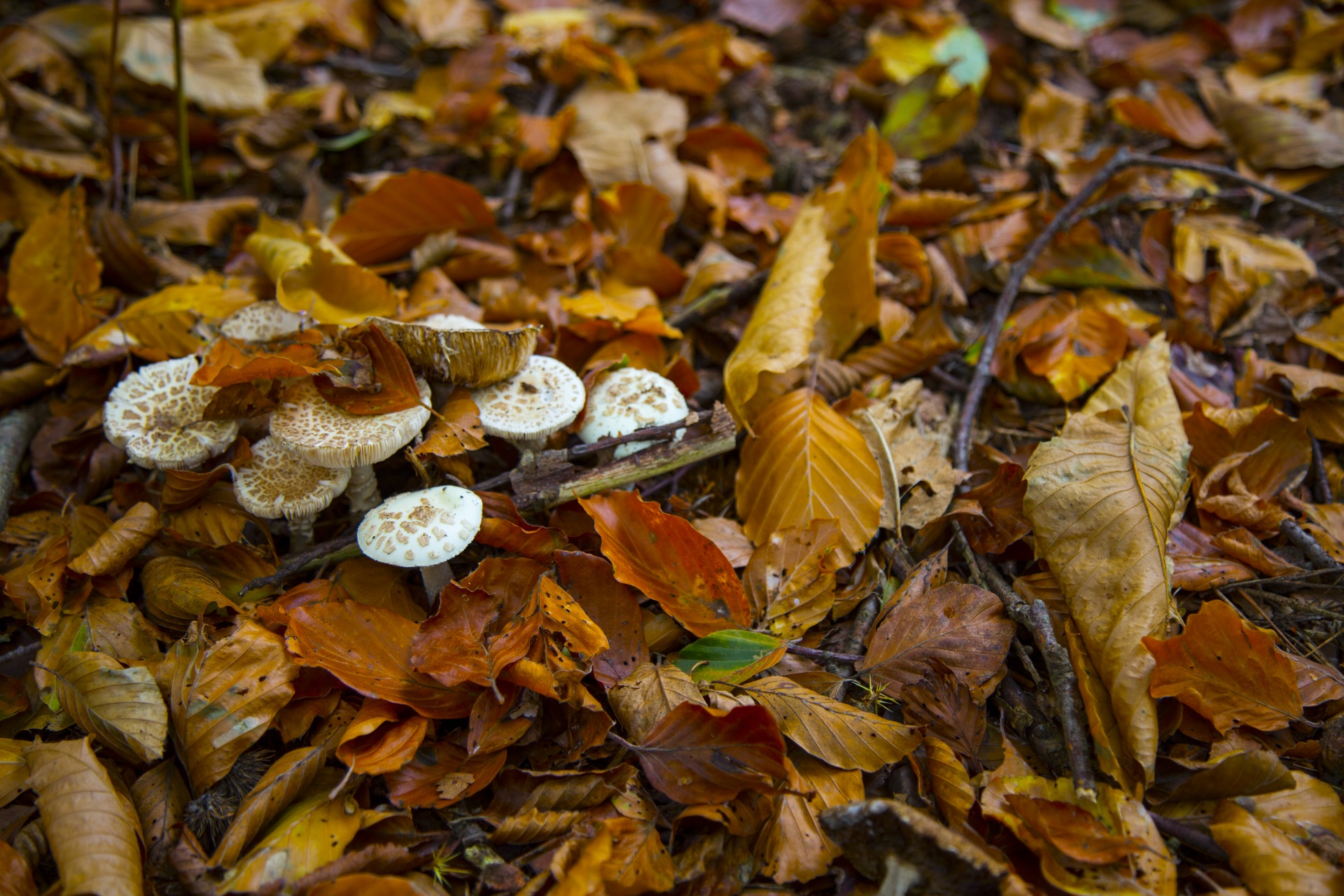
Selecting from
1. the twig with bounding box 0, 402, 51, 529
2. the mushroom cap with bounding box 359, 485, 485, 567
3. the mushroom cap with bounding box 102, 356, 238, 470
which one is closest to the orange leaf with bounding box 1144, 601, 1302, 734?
the mushroom cap with bounding box 359, 485, 485, 567

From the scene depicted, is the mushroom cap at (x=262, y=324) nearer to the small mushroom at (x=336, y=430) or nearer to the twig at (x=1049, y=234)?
the small mushroom at (x=336, y=430)

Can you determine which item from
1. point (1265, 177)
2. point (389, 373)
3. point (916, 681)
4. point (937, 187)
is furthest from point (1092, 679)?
point (1265, 177)

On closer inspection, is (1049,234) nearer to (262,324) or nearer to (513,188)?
(513,188)

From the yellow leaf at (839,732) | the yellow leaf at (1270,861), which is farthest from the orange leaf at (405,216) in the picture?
the yellow leaf at (1270,861)

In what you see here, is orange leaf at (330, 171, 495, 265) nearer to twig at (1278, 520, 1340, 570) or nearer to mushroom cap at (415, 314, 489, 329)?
mushroom cap at (415, 314, 489, 329)

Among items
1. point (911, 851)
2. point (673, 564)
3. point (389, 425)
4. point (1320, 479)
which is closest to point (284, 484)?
point (389, 425)

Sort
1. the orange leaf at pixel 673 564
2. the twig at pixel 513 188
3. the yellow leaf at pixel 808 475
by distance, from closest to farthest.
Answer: the orange leaf at pixel 673 564
the yellow leaf at pixel 808 475
the twig at pixel 513 188
